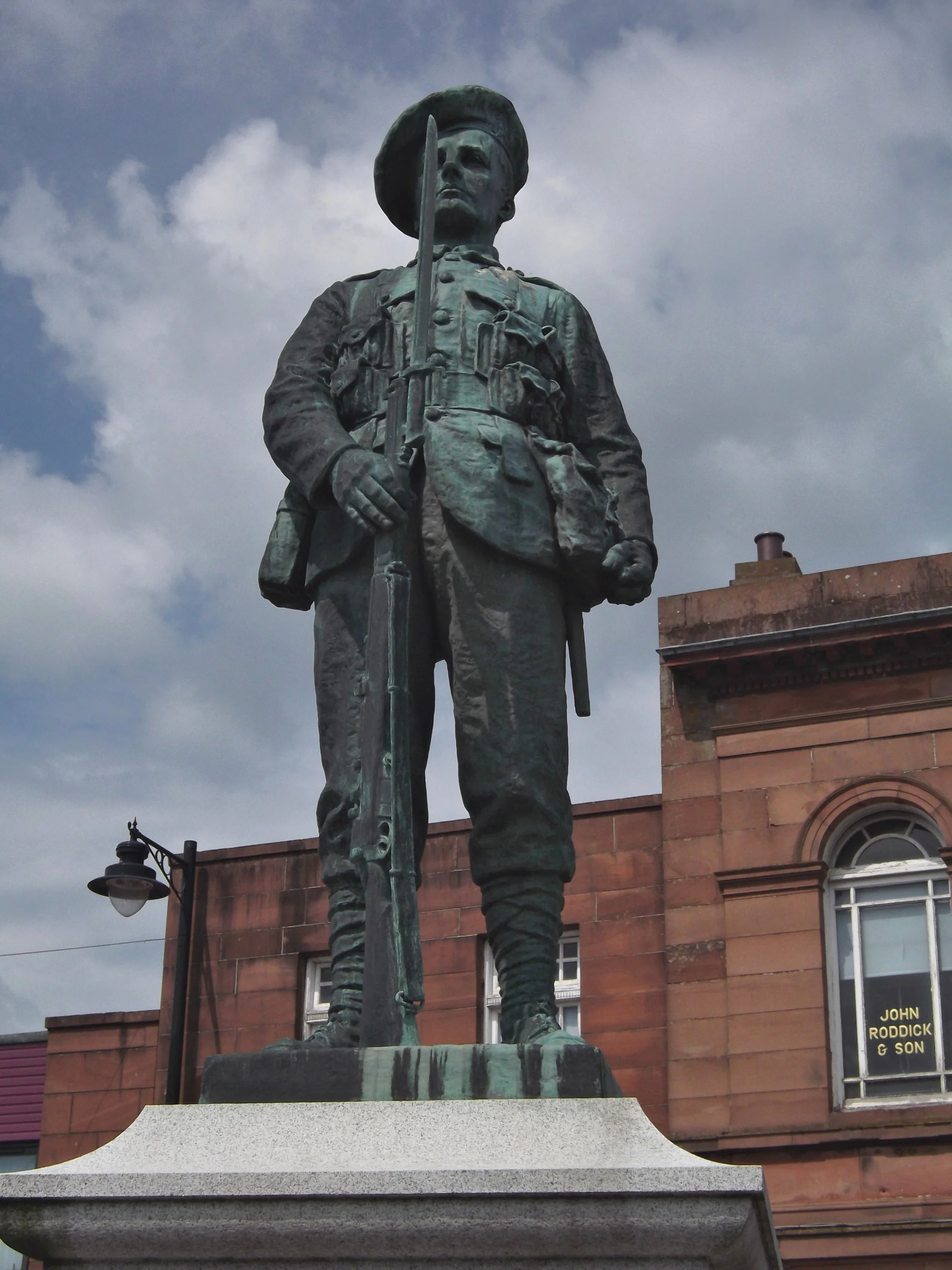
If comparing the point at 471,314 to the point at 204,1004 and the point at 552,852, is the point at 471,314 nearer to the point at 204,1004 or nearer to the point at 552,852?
the point at 552,852

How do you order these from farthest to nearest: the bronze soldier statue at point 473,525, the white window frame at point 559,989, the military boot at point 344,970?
the white window frame at point 559,989 < the bronze soldier statue at point 473,525 < the military boot at point 344,970

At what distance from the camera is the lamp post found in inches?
720

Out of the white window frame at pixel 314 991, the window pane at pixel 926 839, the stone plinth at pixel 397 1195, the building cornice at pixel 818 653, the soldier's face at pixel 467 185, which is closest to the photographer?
the stone plinth at pixel 397 1195

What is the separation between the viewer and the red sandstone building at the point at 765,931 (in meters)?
19.1

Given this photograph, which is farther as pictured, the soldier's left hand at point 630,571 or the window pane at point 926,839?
the window pane at point 926,839

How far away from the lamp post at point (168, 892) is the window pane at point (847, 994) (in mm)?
6683

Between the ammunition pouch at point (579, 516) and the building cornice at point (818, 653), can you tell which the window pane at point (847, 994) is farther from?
the ammunition pouch at point (579, 516)

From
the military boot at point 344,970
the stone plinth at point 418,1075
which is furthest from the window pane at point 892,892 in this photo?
the stone plinth at point 418,1075

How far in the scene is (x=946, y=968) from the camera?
19.4m

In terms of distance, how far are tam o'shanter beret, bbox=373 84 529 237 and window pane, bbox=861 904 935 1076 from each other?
1398cm

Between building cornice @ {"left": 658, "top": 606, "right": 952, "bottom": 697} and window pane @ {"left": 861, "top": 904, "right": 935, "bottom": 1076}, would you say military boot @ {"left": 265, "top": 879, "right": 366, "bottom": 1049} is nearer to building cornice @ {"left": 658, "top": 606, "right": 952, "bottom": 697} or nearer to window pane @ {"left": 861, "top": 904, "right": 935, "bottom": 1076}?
window pane @ {"left": 861, "top": 904, "right": 935, "bottom": 1076}

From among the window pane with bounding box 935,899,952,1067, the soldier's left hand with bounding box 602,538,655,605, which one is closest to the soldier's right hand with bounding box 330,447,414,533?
the soldier's left hand with bounding box 602,538,655,605

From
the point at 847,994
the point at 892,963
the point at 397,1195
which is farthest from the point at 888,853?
the point at 397,1195

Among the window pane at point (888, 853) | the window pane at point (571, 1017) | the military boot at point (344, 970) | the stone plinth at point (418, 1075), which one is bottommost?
the stone plinth at point (418, 1075)
